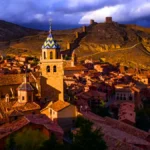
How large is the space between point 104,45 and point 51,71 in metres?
73.3

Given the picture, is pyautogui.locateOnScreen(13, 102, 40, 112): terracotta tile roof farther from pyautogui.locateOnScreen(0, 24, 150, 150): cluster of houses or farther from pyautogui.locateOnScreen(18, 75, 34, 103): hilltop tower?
pyautogui.locateOnScreen(18, 75, 34, 103): hilltop tower

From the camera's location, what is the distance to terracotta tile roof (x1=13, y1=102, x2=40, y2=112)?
25.0 metres

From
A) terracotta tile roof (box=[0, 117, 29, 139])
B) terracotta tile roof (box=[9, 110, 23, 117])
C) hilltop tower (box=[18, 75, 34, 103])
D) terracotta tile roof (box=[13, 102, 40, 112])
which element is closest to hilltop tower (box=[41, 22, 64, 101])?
hilltop tower (box=[18, 75, 34, 103])

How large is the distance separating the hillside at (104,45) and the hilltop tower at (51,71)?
53127mm

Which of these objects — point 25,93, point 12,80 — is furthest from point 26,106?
point 12,80

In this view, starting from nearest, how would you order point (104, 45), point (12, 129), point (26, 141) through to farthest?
point (26, 141), point (12, 129), point (104, 45)

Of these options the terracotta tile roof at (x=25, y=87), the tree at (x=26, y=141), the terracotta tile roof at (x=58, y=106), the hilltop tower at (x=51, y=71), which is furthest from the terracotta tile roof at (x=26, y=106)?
the tree at (x=26, y=141)

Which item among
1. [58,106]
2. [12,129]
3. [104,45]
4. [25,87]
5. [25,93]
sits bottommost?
[12,129]

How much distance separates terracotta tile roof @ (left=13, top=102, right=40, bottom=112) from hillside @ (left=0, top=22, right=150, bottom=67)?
55.3 meters

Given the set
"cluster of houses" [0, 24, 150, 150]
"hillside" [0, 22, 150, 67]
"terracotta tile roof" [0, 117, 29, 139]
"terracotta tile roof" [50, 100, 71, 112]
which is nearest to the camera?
"terracotta tile roof" [0, 117, 29, 139]

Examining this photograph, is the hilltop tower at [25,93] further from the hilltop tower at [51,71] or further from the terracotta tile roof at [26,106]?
the hilltop tower at [51,71]

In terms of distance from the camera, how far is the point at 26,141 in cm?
1598

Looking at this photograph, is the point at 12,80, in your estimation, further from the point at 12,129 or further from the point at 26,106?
the point at 12,129

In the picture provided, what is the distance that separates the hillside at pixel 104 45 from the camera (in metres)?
87.7
